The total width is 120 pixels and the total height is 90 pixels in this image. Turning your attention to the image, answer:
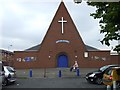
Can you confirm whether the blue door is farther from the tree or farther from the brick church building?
the tree

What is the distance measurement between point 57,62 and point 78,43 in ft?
15.4

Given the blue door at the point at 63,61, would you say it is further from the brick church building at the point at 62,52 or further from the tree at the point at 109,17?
the tree at the point at 109,17

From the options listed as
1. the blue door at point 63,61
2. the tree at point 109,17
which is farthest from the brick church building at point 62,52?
the tree at point 109,17

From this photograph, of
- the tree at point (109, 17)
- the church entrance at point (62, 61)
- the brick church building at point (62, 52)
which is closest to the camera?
the tree at point (109, 17)

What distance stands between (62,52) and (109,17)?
40299 mm

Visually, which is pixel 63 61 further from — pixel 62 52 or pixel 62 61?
pixel 62 52

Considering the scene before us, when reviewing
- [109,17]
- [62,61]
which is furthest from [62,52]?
[109,17]

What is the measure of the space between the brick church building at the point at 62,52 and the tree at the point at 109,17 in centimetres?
3579

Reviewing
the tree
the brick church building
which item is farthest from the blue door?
the tree

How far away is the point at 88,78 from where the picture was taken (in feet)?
89.6

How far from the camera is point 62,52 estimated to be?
54625mm

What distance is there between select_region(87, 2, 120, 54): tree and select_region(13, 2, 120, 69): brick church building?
35.8 m

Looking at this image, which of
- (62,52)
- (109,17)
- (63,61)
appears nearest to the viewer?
(109,17)

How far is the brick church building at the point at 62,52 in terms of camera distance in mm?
53875
